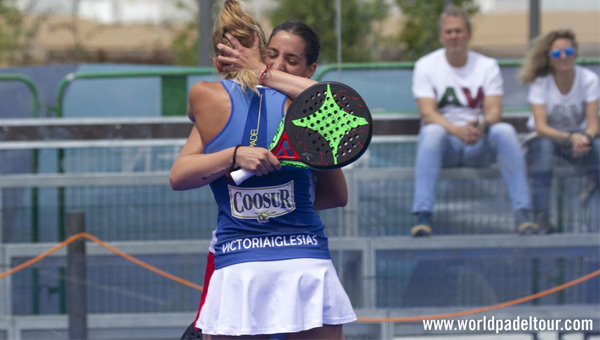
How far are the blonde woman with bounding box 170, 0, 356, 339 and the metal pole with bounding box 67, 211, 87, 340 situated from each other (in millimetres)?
2932

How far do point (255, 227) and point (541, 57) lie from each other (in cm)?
379

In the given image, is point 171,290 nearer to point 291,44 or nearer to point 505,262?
point 505,262

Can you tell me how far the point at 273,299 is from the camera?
2.48m

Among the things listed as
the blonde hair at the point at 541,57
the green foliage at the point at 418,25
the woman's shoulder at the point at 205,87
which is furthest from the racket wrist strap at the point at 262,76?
the green foliage at the point at 418,25

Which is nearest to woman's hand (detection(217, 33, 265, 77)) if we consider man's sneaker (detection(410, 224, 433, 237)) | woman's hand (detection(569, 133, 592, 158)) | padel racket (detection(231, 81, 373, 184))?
padel racket (detection(231, 81, 373, 184))

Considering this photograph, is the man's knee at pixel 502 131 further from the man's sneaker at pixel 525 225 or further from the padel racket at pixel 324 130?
the padel racket at pixel 324 130

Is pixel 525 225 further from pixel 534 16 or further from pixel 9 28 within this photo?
pixel 9 28

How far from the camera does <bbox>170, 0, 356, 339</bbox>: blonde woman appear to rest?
2.46 metres

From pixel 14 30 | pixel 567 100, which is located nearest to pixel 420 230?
pixel 567 100

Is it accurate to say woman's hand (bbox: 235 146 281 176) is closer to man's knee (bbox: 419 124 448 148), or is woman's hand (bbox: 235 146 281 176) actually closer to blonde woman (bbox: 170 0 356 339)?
blonde woman (bbox: 170 0 356 339)

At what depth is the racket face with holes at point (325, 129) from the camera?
244cm

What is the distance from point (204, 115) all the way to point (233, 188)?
0.82ft

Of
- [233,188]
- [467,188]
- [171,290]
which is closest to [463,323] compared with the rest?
[467,188]

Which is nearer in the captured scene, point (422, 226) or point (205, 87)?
point (205, 87)
